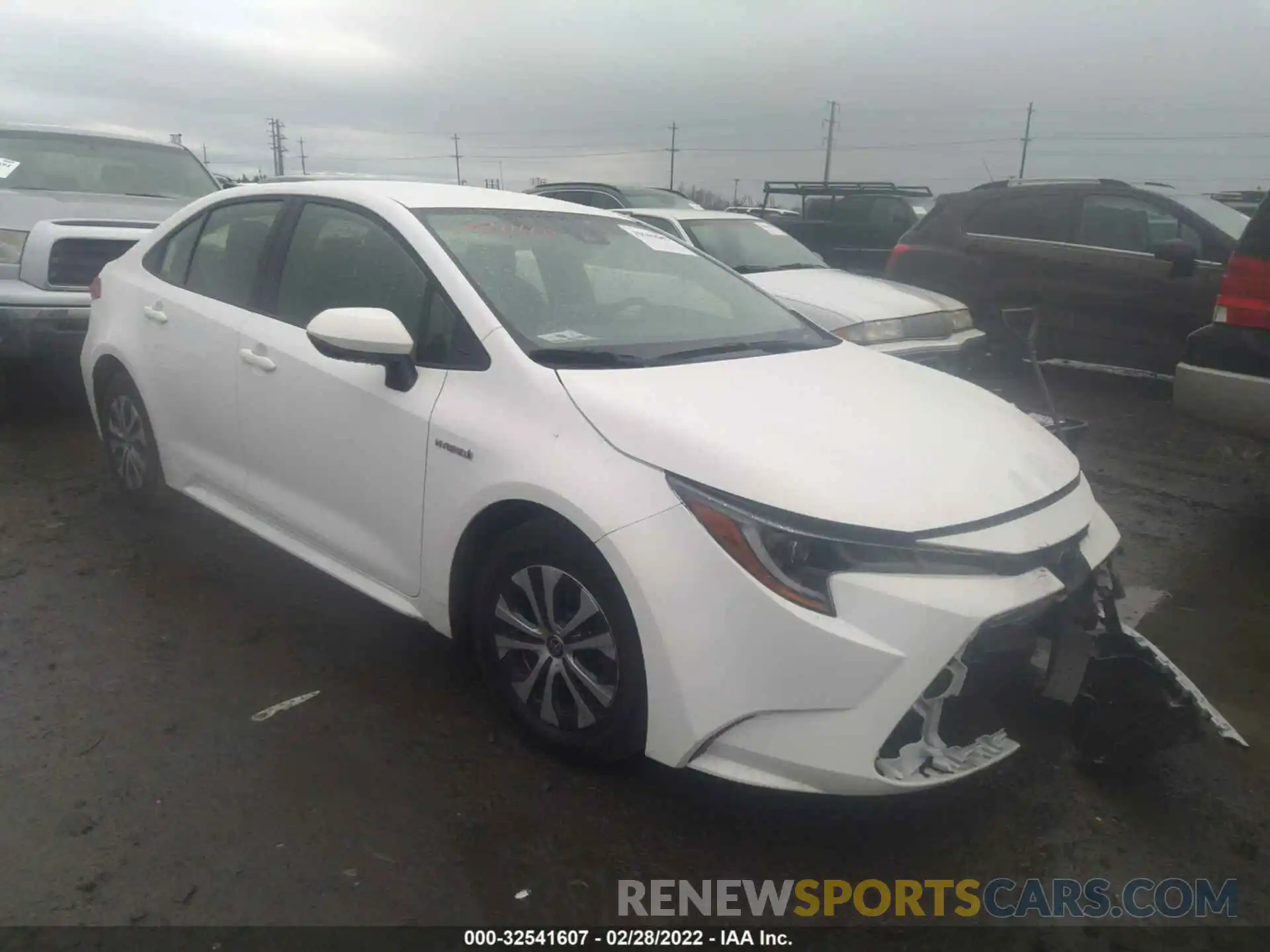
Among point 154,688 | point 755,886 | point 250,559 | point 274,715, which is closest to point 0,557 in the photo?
point 250,559

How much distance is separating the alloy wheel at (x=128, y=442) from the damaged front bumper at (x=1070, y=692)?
11.8 feet

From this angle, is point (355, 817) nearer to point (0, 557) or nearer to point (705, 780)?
point (705, 780)

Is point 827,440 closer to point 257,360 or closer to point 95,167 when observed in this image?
point 257,360

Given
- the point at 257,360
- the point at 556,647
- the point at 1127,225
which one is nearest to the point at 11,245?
the point at 257,360

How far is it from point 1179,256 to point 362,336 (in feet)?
21.2

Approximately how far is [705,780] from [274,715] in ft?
4.51

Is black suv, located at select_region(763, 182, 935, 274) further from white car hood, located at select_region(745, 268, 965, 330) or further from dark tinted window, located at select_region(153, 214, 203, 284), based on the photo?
dark tinted window, located at select_region(153, 214, 203, 284)

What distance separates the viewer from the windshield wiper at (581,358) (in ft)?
9.62

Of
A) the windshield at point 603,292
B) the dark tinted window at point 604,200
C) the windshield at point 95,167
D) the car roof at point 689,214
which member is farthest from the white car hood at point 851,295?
the windshield at point 95,167

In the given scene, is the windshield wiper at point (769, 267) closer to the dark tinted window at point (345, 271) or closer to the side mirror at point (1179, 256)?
the side mirror at point (1179, 256)

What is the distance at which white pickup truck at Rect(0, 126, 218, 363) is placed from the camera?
6.23 m

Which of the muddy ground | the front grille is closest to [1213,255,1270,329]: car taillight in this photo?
the muddy ground

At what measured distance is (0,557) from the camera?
4320 mm

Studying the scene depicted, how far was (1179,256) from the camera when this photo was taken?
7.20 m
